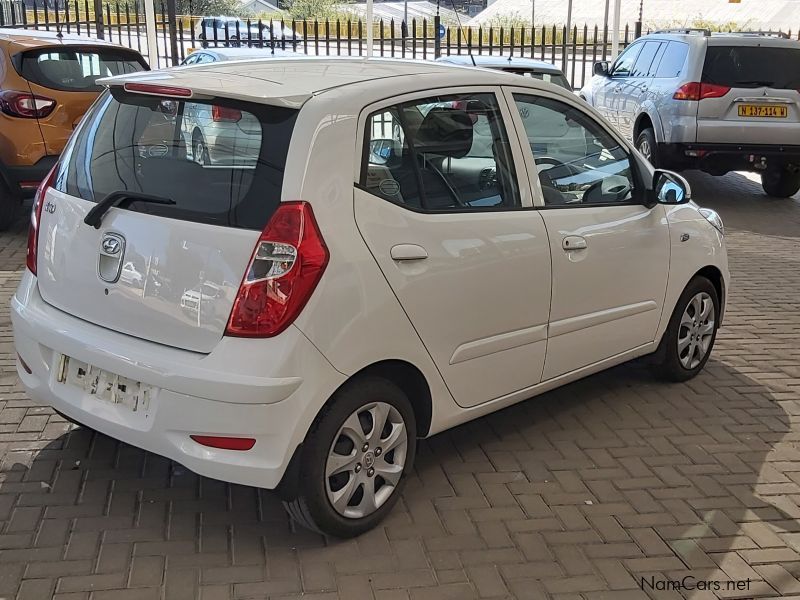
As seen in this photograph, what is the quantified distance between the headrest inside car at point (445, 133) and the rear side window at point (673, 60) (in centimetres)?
798

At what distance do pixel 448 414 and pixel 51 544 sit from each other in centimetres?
160

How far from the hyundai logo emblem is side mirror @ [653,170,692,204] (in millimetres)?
2718

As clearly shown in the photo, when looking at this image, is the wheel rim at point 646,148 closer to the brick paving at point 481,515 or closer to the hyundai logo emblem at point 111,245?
the brick paving at point 481,515

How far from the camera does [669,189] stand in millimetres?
4816

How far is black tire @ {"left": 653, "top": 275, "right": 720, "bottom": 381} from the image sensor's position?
522 cm

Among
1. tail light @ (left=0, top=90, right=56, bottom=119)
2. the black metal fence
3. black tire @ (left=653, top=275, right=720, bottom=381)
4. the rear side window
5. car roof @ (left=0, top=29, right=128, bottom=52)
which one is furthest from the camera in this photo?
the black metal fence

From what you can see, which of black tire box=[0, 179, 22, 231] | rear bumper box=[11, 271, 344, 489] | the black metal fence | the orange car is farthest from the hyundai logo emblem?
the black metal fence

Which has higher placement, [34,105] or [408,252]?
[408,252]

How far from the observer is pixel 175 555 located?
136 inches

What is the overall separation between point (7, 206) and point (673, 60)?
7699mm

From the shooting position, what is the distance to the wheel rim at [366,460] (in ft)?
11.4

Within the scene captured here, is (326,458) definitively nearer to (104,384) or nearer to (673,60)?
(104,384)

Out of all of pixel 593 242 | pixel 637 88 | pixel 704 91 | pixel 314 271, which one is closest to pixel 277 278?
pixel 314 271

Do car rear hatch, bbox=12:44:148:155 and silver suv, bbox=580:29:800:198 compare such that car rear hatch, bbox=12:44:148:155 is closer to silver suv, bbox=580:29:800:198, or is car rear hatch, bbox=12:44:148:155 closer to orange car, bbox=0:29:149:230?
orange car, bbox=0:29:149:230
